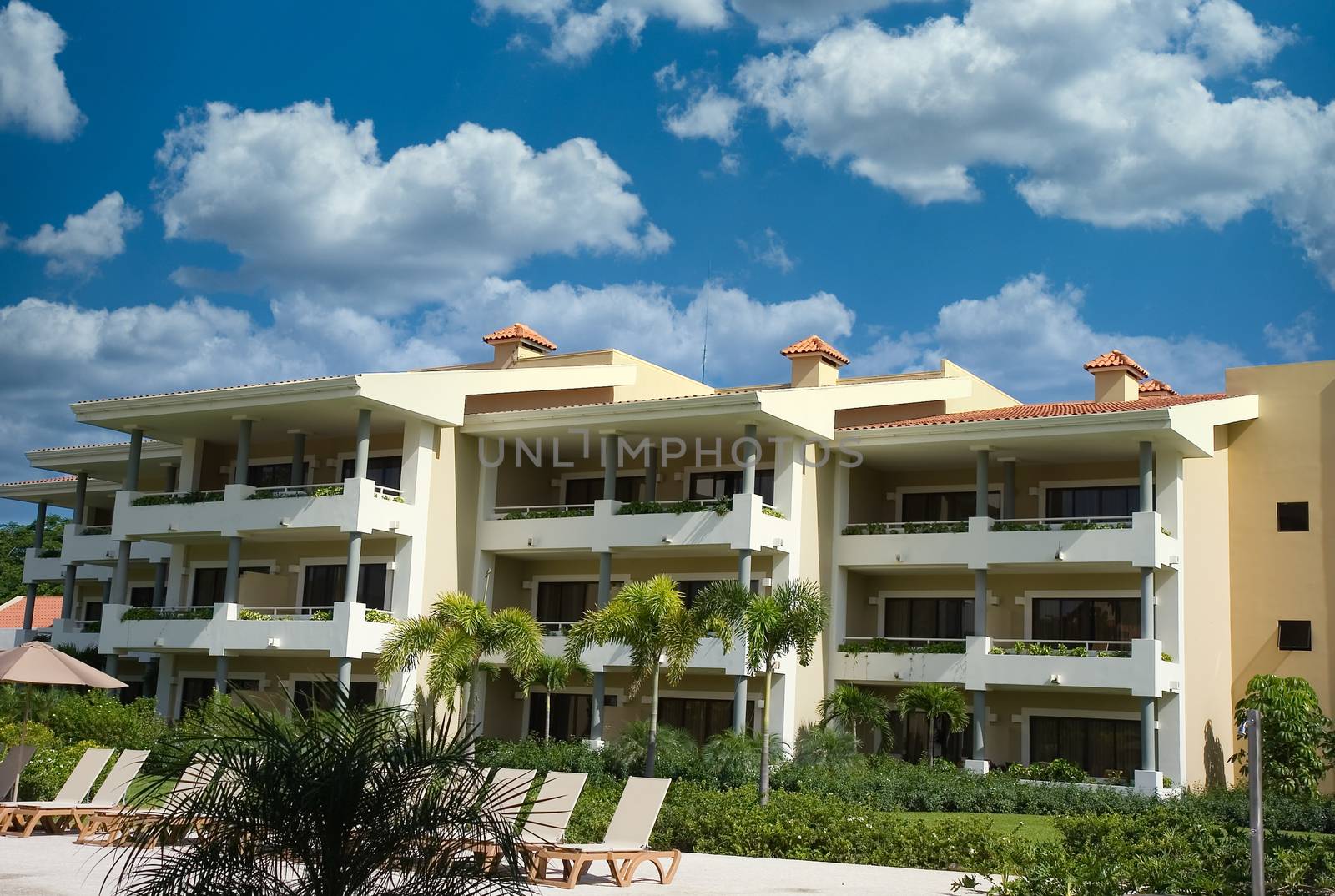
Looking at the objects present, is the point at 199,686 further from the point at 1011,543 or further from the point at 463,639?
the point at 1011,543

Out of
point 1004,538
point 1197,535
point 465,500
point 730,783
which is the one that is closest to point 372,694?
point 465,500

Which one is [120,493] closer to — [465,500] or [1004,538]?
[465,500]

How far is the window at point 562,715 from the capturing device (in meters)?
32.2

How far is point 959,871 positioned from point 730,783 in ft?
31.0

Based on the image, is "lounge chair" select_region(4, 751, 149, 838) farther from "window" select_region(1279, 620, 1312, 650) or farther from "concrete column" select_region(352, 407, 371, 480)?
"window" select_region(1279, 620, 1312, 650)

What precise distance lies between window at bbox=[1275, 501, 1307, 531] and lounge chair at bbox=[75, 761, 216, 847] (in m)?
23.0

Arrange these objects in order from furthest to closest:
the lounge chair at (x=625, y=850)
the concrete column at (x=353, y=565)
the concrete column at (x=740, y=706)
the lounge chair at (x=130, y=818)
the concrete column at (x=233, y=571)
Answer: the concrete column at (x=233, y=571), the concrete column at (x=353, y=565), the concrete column at (x=740, y=706), the lounge chair at (x=625, y=850), the lounge chair at (x=130, y=818)

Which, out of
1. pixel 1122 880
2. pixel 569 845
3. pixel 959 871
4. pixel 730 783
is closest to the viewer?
pixel 1122 880

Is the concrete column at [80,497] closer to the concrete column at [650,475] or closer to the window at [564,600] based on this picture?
the window at [564,600]

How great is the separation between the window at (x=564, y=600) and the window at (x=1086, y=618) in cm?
985

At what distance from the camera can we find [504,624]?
26.4 metres

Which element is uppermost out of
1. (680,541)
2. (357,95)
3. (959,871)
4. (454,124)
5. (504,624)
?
(357,95)

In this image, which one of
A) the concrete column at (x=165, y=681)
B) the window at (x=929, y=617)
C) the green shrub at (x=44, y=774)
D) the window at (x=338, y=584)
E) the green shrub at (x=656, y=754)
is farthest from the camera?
the concrete column at (x=165, y=681)

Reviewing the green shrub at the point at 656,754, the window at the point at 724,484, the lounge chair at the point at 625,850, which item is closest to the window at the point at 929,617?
the window at the point at 724,484
